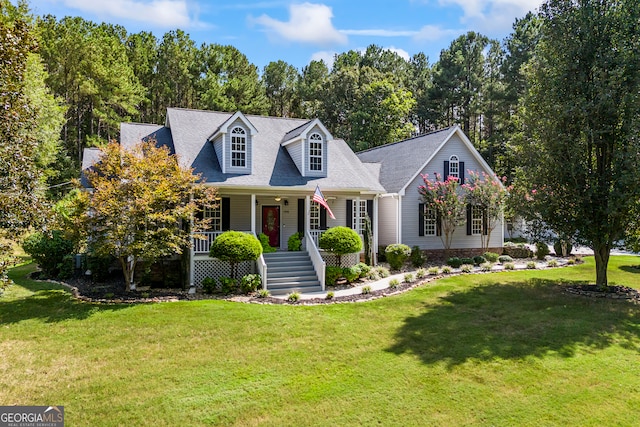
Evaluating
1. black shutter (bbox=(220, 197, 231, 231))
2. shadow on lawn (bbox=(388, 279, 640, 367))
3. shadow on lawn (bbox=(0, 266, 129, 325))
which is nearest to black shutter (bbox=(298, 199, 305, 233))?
black shutter (bbox=(220, 197, 231, 231))

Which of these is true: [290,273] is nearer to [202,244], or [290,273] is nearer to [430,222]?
[202,244]

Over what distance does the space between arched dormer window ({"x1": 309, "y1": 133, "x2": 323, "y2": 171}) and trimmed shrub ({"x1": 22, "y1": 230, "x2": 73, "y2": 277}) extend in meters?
10.4

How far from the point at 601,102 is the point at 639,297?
6.55 metres

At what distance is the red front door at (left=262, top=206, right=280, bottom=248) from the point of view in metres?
17.9

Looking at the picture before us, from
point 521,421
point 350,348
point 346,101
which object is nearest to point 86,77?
point 346,101

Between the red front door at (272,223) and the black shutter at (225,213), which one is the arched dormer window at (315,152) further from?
the black shutter at (225,213)

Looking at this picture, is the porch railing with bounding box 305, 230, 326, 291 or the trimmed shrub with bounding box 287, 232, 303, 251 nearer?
the porch railing with bounding box 305, 230, 326, 291

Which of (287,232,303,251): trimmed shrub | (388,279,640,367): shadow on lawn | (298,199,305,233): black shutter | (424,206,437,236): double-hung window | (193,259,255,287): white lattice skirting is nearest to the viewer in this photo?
(388,279,640,367): shadow on lawn

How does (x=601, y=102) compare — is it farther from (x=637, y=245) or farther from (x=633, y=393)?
(x=633, y=393)

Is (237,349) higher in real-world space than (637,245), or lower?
lower

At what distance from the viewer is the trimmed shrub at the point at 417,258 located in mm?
19695

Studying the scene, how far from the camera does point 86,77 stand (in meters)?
31.5

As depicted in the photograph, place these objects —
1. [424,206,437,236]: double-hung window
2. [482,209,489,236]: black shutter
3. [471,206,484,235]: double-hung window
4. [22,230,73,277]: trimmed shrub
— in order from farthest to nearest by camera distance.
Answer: [471,206,484,235]: double-hung window < [482,209,489,236]: black shutter < [424,206,437,236]: double-hung window < [22,230,73,277]: trimmed shrub

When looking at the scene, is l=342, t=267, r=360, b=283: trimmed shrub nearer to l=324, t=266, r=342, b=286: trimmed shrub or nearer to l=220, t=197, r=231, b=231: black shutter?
l=324, t=266, r=342, b=286: trimmed shrub
